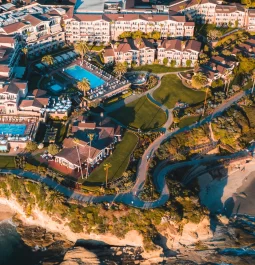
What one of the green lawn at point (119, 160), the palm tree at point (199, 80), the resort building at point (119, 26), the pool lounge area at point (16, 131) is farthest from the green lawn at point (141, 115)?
the resort building at point (119, 26)

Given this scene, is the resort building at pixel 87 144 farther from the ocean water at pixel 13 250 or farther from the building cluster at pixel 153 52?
the building cluster at pixel 153 52

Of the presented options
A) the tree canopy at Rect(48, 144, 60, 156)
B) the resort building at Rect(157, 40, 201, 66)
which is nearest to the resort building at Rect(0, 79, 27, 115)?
the tree canopy at Rect(48, 144, 60, 156)

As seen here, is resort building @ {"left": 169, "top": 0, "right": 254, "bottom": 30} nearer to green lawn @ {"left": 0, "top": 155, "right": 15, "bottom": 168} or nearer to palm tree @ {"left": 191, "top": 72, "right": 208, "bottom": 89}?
palm tree @ {"left": 191, "top": 72, "right": 208, "bottom": 89}

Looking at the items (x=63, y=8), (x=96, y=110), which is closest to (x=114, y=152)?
(x=96, y=110)

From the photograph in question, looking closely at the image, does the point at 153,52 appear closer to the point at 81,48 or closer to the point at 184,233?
the point at 81,48

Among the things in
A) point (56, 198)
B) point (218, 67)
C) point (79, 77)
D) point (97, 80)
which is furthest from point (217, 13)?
point (56, 198)
